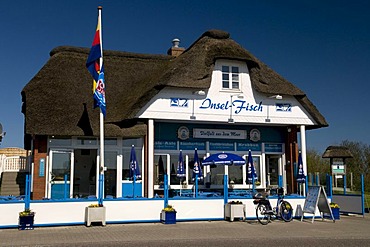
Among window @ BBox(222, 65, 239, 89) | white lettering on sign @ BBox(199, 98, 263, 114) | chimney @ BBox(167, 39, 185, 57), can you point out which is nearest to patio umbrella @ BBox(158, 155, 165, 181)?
white lettering on sign @ BBox(199, 98, 263, 114)

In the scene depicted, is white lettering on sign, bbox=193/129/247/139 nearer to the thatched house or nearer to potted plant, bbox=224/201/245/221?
the thatched house

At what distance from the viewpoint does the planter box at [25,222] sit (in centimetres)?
1317

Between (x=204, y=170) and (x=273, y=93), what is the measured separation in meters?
4.67

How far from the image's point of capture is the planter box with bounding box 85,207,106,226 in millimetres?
13797

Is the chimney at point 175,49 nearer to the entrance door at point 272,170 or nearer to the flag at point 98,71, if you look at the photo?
the entrance door at point 272,170

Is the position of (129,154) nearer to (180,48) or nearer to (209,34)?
(209,34)

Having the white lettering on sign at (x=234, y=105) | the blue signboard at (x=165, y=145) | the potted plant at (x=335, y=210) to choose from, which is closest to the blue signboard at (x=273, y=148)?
the white lettering on sign at (x=234, y=105)

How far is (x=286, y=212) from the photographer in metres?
15.6

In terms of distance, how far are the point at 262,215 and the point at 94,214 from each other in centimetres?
577

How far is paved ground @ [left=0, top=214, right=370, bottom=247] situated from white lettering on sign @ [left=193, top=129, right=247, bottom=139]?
5.91 meters

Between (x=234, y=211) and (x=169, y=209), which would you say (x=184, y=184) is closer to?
(x=234, y=211)

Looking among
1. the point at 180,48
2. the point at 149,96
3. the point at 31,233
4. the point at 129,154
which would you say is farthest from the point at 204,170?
the point at 31,233

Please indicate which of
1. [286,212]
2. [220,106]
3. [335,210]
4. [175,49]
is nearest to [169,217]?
[286,212]

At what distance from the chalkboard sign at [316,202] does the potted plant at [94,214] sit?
7159 mm
